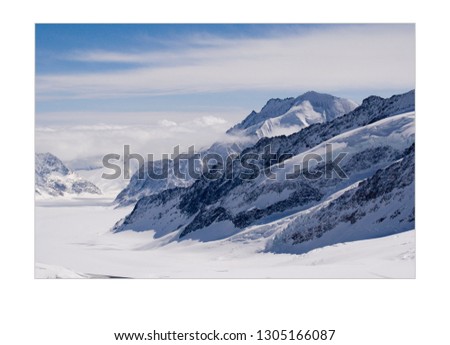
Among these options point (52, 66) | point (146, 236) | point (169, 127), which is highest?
point (52, 66)

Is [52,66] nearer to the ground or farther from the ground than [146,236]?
farther from the ground

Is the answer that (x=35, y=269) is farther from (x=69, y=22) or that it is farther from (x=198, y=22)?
(x=198, y=22)

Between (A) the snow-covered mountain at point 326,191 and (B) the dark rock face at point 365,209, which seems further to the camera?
(A) the snow-covered mountain at point 326,191

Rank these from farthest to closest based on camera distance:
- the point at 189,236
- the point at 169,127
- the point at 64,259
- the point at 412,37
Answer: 1. the point at 189,236
2. the point at 169,127
3. the point at 64,259
4. the point at 412,37

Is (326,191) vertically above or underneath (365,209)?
above

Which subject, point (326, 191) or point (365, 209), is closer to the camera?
point (365, 209)

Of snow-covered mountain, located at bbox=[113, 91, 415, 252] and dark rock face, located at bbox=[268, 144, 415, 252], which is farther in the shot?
snow-covered mountain, located at bbox=[113, 91, 415, 252]
